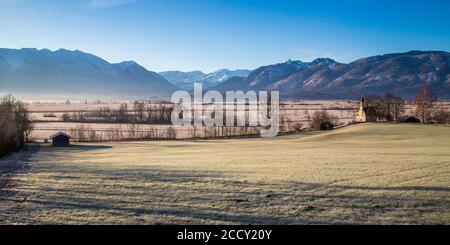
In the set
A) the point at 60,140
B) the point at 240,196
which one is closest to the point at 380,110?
the point at 60,140

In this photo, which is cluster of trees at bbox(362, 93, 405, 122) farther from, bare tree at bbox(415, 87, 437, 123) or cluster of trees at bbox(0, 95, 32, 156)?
cluster of trees at bbox(0, 95, 32, 156)

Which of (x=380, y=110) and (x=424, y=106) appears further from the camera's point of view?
(x=424, y=106)

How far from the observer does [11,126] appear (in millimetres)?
83562

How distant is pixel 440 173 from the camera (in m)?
24.8

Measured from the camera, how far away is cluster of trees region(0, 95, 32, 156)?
7431 centimetres

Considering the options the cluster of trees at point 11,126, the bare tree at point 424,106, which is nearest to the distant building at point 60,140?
the cluster of trees at point 11,126

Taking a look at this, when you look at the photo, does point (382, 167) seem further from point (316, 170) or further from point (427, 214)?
point (427, 214)

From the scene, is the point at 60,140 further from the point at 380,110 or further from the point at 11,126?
the point at 380,110

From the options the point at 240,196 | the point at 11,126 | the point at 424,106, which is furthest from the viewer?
the point at 424,106

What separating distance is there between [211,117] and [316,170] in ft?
481

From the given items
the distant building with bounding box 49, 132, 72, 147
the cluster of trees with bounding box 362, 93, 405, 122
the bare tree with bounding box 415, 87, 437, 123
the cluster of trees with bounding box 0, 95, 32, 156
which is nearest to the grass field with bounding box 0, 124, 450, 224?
the cluster of trees with bounding box 0, 95, 32, 156

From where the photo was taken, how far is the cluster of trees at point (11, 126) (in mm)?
74306

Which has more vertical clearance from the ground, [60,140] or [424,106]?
[424,106]
